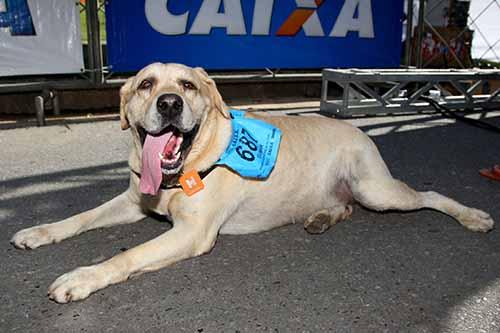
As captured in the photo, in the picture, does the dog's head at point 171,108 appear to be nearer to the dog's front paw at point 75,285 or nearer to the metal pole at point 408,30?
the dog's front paw at point 75,285

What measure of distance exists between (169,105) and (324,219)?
1474 millimetres

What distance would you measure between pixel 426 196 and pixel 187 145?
1.94 m

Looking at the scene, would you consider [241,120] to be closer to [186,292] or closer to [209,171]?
[209,171]

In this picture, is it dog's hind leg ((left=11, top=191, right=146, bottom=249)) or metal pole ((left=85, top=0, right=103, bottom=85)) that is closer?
dog's hind leg ((left=11, top=191, right=146, bottom=249))

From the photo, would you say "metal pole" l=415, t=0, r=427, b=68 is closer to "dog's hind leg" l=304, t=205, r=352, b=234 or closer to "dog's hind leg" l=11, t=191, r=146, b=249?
"dog's hind leg" l=304, t=205, r=352, b=234

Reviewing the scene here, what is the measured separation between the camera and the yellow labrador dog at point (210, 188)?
3.10m

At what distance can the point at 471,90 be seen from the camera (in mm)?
8883

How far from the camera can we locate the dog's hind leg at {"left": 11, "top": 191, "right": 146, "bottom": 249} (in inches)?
134

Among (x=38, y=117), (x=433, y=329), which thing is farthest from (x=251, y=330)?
(x=38, y=117)

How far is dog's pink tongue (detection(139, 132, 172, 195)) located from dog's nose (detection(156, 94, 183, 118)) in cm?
19

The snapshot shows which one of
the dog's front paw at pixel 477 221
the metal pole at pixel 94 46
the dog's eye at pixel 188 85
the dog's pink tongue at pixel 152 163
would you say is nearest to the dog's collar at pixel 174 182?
the dog's pink tongue at pixel 152 163

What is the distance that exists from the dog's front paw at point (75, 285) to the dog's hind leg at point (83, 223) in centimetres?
67

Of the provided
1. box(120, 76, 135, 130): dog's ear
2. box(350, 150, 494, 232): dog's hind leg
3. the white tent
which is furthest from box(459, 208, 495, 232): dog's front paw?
the white tent

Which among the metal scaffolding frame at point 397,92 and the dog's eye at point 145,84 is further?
the metal scaffolding frame at point 397,92
